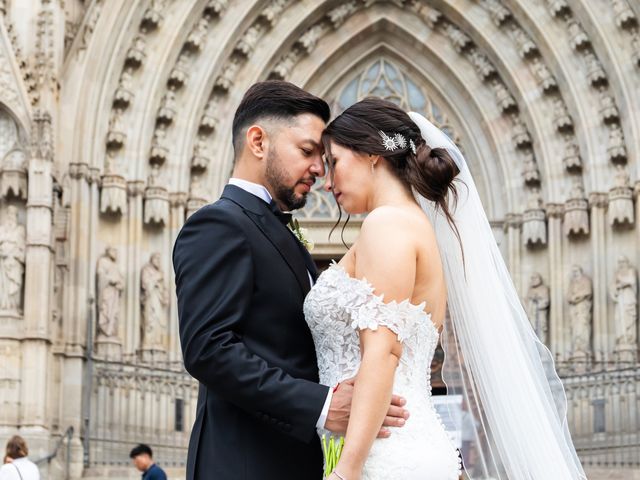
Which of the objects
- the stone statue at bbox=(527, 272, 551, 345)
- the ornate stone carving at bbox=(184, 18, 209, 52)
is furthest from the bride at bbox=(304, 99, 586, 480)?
the ornate stone carving at bbox=(184, 18, 209, 52)

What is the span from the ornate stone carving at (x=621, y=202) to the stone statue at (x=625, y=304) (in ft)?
1.58

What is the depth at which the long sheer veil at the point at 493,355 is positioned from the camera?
425 cm

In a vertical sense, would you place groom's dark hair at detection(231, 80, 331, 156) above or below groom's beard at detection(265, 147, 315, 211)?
above

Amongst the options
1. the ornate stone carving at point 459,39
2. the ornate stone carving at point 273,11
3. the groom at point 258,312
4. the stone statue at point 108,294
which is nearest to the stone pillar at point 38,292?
the stone statue at point 108,294

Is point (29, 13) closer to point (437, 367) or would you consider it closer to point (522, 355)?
point (437, 367)

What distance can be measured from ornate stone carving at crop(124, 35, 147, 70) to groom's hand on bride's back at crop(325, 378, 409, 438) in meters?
12.5

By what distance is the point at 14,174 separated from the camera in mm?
14234

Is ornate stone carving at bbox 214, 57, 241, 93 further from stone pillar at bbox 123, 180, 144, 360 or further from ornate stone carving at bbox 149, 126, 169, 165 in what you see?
stone pillar at bbox 123, 180, 144, 360

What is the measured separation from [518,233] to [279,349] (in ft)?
42.6

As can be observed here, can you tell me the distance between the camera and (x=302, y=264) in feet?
12.7

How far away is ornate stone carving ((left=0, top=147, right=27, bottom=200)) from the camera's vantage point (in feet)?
46.5

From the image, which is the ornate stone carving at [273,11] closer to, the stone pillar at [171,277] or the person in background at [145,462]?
the stone pillar at [171,277]

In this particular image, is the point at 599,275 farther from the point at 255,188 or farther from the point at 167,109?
the point at 255,188

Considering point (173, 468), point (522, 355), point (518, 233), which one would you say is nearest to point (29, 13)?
point (173, 468)
